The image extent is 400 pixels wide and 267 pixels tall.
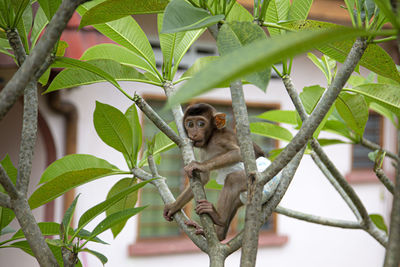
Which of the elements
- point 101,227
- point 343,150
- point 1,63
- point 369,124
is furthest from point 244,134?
point 369,124

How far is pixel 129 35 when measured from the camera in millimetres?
1300

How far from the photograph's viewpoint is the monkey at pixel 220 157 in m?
1.72

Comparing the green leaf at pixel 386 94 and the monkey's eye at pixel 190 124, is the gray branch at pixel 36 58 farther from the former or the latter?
the monkey's eye at pixel 190 124

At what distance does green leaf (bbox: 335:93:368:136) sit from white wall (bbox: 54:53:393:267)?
327 centimetres

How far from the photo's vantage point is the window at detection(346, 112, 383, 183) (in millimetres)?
6020

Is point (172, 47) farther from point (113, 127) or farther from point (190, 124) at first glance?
point (190, 124)

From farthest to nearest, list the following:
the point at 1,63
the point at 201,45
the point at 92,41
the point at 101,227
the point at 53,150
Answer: the point at 201,45 < the point at 53,150 < the point at 92,41 < the point at 1,63 < the point at 101,227

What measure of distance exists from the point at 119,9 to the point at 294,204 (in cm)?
506

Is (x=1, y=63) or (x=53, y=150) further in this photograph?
(x=53, y=150)

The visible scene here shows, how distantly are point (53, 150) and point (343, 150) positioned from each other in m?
3.59

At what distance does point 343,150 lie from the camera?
5.95m

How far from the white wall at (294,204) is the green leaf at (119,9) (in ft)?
11.7

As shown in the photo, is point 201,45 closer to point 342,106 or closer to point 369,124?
point 369,124

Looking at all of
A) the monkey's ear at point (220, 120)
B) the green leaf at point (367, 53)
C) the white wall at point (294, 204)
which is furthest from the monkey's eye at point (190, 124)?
the white wall at point (294, 204)
